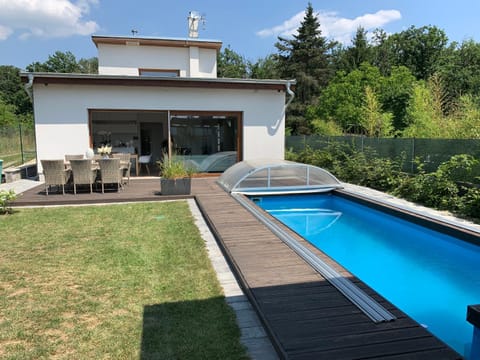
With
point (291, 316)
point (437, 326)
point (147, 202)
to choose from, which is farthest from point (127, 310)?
point (147, 202)

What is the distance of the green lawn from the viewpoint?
8.71 ft

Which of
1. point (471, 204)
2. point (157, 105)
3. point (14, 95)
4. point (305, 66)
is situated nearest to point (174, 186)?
point (157, 105)

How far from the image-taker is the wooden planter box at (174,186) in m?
8.55

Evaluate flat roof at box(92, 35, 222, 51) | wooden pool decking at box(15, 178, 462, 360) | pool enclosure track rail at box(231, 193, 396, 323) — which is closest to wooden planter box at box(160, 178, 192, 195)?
wooden pool decking at box(15, 178, 462, 360)

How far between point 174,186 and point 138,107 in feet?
13.1

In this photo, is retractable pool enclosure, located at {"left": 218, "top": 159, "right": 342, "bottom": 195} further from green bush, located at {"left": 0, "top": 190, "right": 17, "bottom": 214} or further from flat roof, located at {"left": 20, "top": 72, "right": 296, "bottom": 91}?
green bush, located at {"left": 0, "top": 190, "right": 17, "bottom": 214}

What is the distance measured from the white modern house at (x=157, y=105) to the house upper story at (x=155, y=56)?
1.6 inches

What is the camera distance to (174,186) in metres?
8.58

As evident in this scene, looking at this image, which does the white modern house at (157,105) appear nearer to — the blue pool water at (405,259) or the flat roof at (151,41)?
the flat roof at (151,41)

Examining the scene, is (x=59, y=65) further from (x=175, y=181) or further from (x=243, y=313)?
(x=243, y=313)

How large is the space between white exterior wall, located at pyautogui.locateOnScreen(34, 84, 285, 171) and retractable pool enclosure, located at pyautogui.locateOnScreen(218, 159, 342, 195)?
285cm

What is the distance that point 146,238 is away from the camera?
5379 millimetres

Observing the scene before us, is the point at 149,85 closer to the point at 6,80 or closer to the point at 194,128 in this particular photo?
the point at 194,128

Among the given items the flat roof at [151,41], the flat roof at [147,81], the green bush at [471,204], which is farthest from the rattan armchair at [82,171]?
the green bush at [471,204]
